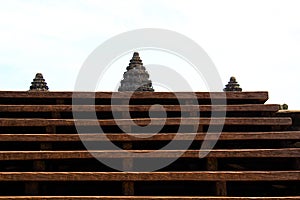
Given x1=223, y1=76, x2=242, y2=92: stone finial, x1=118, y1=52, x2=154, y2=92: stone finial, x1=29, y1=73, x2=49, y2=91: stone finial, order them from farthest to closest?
1. x1=118, y1=52, x2=154, y2=92: stone finial
2. x1=223, y1=76, x2=242, y2=92: stone finial
3. x1=29, y1=73, x2=49, y2=91: stone finial

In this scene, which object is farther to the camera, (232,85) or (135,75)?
(135,75)

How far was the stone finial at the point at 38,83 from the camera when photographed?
2826 cm

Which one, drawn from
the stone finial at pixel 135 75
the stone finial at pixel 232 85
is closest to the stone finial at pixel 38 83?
the stone finial at pixel 135 75

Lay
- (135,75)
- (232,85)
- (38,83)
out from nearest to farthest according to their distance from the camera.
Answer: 1. (38,83)
2. (232,85)
3. (135,75)

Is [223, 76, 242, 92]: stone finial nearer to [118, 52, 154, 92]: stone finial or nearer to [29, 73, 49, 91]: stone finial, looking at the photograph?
[118, 52, 154, 92]: stone finial

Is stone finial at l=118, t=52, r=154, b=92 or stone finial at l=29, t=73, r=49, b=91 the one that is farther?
stone finial at l=118, t=52, r=154, b=92

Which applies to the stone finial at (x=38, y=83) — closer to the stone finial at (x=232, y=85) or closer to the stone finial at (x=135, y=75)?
the stone finial at (x=135, y=75)

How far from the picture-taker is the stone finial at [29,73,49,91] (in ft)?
92.7

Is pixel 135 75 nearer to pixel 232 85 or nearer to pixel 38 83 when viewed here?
pixel 38 83

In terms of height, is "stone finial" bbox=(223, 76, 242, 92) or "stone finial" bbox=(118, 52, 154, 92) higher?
"stone finial" bbox=(118, 52, 154, 92)

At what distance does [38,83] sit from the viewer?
28.7 m

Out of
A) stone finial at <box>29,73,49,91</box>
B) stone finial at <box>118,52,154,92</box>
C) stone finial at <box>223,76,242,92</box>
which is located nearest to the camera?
stone finial at <box>29,73,49,91</box>

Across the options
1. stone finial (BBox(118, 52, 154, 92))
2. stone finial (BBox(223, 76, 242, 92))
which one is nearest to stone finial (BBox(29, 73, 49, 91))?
stone finial (BBox(118, 52, 154, 92))

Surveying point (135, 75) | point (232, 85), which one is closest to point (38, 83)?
point (135, 75)
